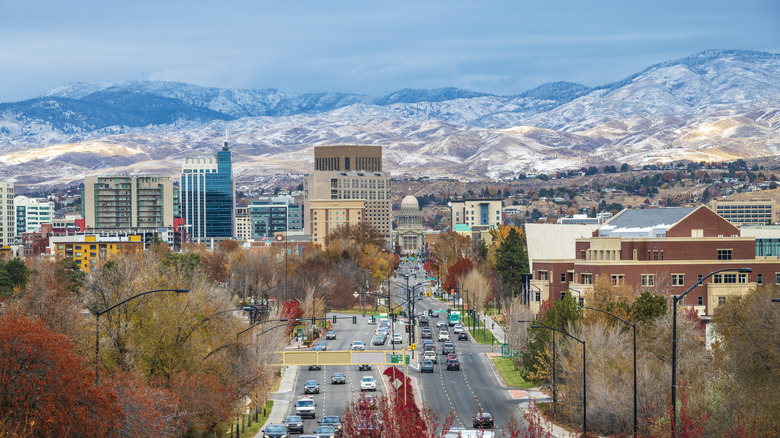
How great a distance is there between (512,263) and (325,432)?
359 feet

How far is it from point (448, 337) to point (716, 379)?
6722cm

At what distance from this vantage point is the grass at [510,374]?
93812 millimetres

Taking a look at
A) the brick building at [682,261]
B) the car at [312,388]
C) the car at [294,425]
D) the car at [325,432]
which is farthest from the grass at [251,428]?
the brick building at [682,261]

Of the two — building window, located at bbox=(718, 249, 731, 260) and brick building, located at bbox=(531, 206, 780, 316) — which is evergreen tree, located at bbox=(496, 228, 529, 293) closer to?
brick building, located at bbox=(531, 206, 780, 316)

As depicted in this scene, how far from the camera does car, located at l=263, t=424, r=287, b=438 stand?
66.4 m

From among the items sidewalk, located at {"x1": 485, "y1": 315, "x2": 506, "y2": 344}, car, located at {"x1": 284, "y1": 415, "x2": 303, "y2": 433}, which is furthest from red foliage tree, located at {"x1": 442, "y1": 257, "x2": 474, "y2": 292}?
car, located at {"x1": 284, "y1": 415, "x2": 303, "y2": 433}

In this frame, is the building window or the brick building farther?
the building window

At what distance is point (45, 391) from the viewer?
45.5m

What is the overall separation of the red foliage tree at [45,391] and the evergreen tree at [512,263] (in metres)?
124

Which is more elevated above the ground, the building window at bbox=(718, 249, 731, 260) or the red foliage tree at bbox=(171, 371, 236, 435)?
the building window at bbox=(718, 249, 731, 260)

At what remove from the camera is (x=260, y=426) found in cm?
7381

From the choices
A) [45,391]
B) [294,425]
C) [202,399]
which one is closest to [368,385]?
[294,425]

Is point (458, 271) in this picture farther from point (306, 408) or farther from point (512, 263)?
point (306, 408)

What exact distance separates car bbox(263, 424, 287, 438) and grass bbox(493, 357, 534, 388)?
2907cm
